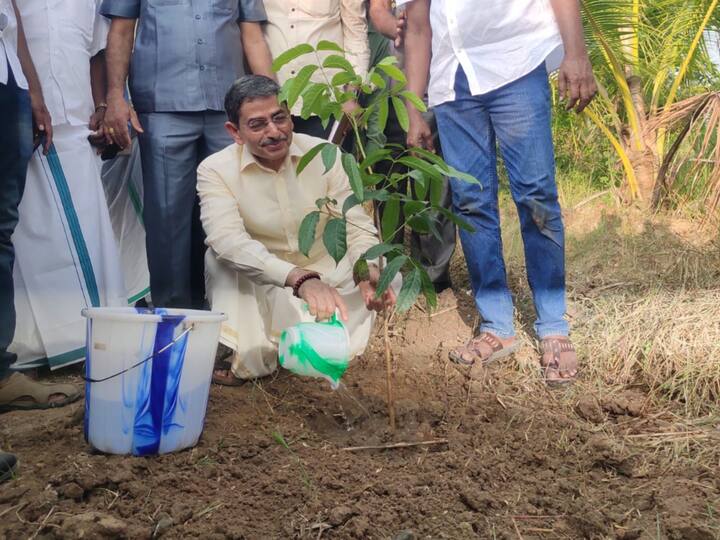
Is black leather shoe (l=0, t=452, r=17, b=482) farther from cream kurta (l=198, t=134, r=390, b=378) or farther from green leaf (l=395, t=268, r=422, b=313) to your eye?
green leaf (l=395, t=268, r=422, b=313)

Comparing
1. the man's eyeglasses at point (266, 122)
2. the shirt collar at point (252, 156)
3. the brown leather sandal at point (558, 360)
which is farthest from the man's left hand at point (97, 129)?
the brown leather sandal at point (558, 360)

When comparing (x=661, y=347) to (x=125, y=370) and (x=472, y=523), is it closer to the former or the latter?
(x=472, y=523)

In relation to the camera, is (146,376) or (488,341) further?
(488,341)

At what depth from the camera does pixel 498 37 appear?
8.89 ft

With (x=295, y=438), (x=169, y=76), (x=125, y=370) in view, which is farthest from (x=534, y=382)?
(x=169, y=76)

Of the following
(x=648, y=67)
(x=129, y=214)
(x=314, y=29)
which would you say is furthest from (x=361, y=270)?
(x=648, y=67)

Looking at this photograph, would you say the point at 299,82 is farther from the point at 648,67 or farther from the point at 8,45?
the point at 648,67

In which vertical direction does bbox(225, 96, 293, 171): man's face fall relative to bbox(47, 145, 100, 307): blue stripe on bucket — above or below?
above

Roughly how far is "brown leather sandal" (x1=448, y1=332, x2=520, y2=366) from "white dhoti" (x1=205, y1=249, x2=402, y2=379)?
347 mm

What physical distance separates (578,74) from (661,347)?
1.01 meters

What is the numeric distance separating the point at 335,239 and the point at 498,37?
1000 mm

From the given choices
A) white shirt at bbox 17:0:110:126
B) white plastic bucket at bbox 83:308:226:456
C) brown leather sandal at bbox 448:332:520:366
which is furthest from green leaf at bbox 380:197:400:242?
white shirt at bbox 17:0:110:126

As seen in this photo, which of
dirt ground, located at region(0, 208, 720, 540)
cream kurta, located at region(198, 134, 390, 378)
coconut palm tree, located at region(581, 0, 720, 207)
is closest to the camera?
dirt ground, located at region(0, 208, 720, 540)

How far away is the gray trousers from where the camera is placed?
3057 millimetres
